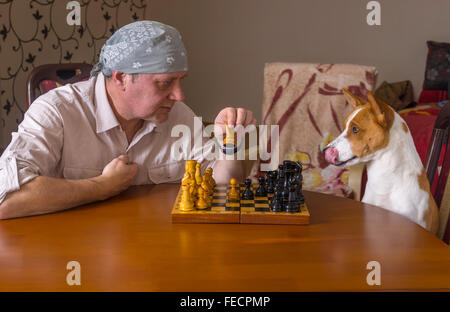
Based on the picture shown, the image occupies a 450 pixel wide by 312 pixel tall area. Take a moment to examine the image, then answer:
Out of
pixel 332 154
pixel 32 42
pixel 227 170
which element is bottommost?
pixel 227 170

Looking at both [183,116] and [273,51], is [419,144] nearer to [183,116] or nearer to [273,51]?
[183,116]

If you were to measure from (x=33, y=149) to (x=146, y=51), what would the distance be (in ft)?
1.46

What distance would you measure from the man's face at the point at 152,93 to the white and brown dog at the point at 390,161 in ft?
1.85

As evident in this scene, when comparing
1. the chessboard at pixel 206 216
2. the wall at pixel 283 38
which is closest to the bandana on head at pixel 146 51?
the chessboard at pixel 206 216

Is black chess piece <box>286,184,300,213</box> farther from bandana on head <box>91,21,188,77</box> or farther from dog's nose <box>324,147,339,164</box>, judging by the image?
bandana on head <box>91,21,188,77</box>

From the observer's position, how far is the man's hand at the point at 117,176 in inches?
53.2

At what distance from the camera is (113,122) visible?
5.03 ft

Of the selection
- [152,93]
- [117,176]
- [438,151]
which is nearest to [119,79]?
[152,93]

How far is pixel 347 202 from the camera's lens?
53.7 inches

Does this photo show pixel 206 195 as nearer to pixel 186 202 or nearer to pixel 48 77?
pixel 186 202

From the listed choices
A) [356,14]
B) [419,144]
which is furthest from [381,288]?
[356,14]

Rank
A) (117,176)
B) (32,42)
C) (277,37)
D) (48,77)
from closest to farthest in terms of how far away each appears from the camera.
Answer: (117,176)
(48,77)
(32,42)
(277,37)

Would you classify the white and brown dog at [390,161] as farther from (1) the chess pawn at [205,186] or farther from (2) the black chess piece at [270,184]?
(1) the chess pawn at [205,186]

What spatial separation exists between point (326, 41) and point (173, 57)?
3360 millimetres
